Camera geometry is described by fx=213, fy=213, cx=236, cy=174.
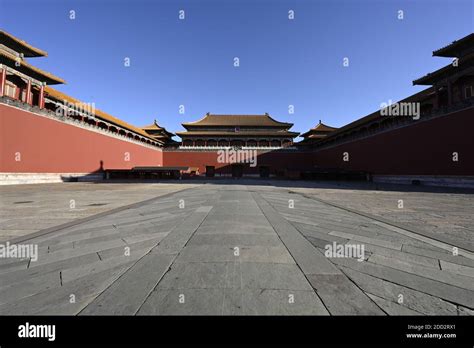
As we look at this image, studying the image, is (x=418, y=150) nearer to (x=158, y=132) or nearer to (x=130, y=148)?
(x=130, y=148)

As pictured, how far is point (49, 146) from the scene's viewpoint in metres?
16.8

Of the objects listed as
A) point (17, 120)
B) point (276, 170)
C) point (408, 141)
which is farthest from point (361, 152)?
point (17, 120)

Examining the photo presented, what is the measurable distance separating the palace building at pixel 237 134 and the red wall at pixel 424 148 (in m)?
13.2

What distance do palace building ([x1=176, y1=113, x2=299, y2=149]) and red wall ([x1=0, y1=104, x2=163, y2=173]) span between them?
1276 centimetres

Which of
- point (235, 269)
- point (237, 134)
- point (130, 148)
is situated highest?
point (237, 134)

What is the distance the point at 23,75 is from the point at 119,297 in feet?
75.1

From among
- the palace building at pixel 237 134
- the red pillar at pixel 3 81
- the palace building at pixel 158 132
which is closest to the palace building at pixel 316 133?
the palace building at pixel 237 134

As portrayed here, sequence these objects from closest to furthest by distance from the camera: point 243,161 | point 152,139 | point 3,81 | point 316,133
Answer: point 3,81, point 152,139, point 243,161, point 316,133

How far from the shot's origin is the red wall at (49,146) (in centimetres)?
1404

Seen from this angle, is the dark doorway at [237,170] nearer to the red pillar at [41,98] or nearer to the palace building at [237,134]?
the palace building at [237,134]

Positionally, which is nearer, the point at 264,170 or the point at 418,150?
the point at 418,150

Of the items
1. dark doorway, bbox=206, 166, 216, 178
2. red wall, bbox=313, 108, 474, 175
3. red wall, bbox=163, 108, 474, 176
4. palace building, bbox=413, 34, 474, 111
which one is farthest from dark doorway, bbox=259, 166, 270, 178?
palace building, bbox=413, 34, 474, 111

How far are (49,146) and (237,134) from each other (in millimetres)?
23538

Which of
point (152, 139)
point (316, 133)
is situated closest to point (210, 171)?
point (152, 139)
